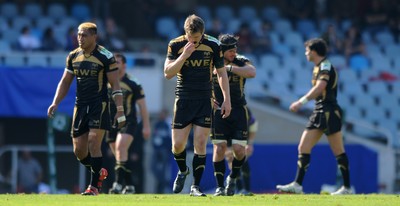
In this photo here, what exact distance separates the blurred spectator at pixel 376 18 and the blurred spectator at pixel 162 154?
9.40m

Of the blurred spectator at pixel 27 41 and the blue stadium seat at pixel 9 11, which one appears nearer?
the blurred spectator at pixel 27 41

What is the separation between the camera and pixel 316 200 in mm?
15617

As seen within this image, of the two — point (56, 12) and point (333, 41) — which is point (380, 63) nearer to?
point (333, 41)

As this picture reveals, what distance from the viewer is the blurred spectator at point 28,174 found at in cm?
2700

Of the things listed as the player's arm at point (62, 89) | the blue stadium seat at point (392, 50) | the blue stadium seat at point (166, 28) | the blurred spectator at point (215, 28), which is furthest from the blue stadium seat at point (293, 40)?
the player's arm at point (62, 89)

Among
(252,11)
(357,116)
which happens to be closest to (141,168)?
(357,116)

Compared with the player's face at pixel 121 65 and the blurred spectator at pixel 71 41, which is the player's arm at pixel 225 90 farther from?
the blurred spectator at pixel 71 41

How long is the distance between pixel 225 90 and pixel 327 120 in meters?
3.17

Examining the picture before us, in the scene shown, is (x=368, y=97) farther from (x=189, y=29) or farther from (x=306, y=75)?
(x=189, y=29)

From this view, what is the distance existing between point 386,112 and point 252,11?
17.6ft

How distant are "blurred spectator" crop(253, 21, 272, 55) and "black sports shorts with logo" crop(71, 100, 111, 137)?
1563cm

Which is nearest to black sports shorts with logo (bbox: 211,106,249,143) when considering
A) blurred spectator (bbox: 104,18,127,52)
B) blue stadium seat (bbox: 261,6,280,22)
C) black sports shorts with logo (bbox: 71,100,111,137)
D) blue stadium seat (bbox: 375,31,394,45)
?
black sports shorts with logo (bbox: 71,100,111,137)

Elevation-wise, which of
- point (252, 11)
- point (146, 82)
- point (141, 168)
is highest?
point (252, 11)

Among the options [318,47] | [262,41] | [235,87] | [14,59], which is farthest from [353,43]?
[235,87]
